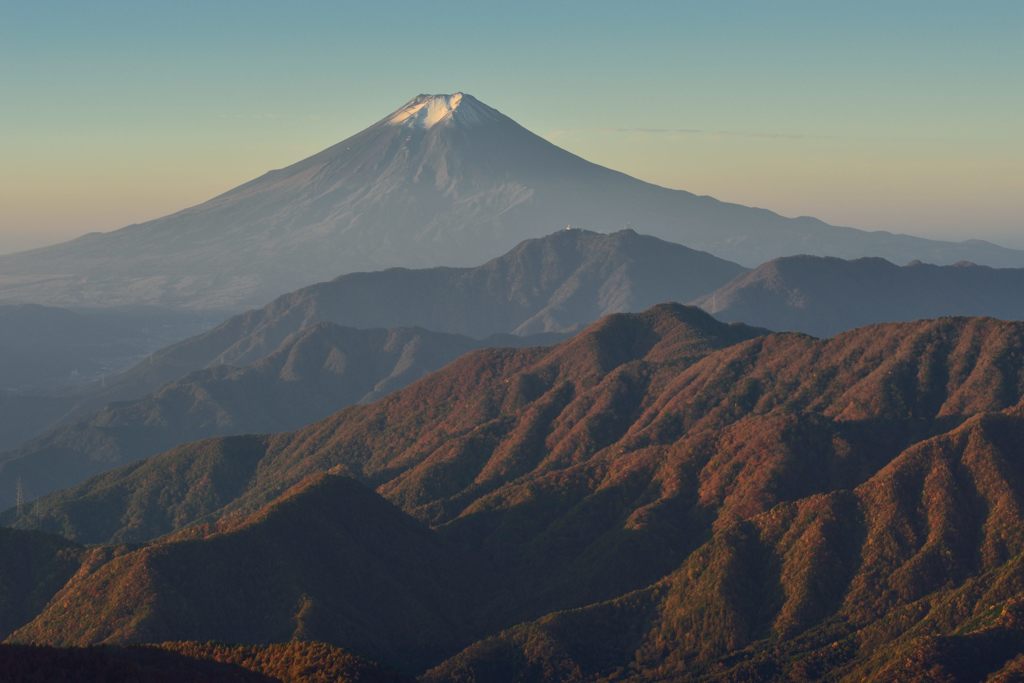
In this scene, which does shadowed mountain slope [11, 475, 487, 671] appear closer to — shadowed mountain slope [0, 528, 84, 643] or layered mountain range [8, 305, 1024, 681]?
layered mountain range [8, 305, 1024, 681]

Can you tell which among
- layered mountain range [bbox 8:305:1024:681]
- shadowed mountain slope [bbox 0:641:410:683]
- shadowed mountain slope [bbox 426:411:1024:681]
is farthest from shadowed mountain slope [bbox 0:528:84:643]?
shadowed mountain slope [bbox 0:641:410:683]

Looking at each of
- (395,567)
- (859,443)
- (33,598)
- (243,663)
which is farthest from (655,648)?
(33,598)

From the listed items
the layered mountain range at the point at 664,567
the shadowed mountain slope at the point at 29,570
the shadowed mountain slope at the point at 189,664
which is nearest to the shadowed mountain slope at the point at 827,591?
the layered mountain range at the point at 664,567

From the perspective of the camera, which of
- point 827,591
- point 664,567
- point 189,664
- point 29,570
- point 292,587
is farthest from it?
point 29,570

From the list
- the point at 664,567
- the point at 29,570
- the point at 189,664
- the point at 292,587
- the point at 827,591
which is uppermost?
the point at 189,664

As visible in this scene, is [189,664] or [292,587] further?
[292,587]

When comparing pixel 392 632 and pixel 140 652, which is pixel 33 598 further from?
pixel 140 652

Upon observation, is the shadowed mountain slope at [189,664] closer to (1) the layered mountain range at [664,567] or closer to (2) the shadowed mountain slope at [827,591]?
(1) the layered mountain range at [664,567]

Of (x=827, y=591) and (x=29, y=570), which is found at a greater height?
(x=29, y=570)

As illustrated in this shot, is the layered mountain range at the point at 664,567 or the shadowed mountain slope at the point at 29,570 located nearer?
the layered mountain range at the point at 664,567

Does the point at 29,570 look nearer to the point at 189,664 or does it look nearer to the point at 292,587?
the point at 292,587

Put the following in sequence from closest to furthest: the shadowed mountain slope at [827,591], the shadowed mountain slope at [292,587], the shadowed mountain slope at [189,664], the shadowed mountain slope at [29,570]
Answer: the shadowed mountain slope at [189,664] < the shadowed mountain slope at [827,591] < the shadowed mountain slope at [292,587] < the shadowed mountain slope at [29,570]

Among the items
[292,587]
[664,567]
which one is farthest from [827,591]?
[292,587]
